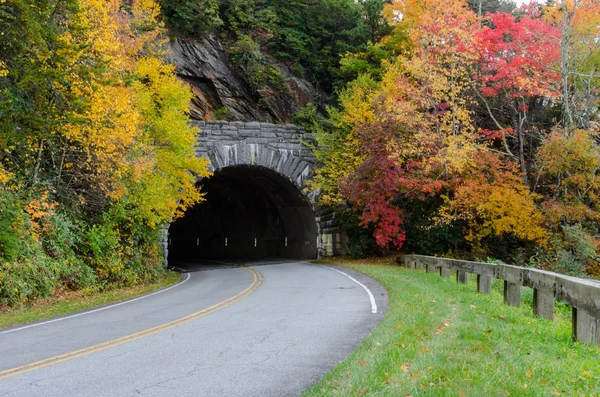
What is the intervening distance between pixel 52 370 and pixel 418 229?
841 inches

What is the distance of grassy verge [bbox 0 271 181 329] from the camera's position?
11.2 metres

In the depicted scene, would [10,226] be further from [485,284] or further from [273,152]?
[273,152]

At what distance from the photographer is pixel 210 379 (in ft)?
18.9

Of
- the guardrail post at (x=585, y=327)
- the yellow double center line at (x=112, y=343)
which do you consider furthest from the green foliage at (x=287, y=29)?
the guardrail post at (x=585, y=327)

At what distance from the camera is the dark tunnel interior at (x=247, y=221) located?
104 ft

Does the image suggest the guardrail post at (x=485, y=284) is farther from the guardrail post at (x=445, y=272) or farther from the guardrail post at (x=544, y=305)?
the guardrail post at (x=445, y=272)

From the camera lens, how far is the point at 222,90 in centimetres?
3100

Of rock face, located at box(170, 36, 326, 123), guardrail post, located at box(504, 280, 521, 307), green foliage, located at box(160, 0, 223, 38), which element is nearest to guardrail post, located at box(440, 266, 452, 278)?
guardrail post, located at box(504, 280, 521, 307)

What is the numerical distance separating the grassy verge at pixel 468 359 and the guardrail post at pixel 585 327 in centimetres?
13

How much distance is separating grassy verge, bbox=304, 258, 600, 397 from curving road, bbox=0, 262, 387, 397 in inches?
18.9

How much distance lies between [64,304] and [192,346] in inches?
288

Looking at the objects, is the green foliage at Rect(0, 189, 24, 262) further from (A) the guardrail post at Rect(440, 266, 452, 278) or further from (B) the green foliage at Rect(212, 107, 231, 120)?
(B) the green foliage at Rect(212, 107, 231, 120)

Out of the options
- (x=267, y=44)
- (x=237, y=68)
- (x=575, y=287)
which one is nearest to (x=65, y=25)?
(x=575, y=287)

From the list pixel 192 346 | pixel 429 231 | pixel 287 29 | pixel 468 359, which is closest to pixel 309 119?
pixel 287 29
